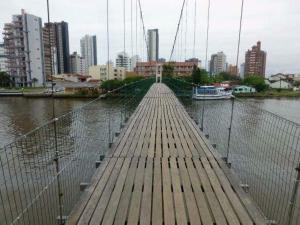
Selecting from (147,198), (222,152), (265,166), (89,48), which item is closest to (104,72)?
(222,152)

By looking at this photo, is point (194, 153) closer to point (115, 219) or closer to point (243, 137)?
point (115, 219)

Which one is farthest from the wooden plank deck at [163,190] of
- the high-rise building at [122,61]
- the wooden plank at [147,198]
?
the high-rise building at [122,61]

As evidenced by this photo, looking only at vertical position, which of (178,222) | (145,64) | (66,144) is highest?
(145,64)

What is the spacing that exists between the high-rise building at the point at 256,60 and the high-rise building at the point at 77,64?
52.0m

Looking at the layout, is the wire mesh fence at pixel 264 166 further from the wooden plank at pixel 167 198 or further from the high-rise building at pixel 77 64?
the high-rise building at pixel 77 64

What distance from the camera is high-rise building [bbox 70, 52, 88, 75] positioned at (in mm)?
81031

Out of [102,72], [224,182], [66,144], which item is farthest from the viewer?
[102,72]

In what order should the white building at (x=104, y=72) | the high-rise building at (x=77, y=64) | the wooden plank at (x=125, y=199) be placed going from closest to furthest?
the wooden plank at (x=125, y=199) → the white building at (x=104, y=72) → the high-rise building at (x=77, y=64)

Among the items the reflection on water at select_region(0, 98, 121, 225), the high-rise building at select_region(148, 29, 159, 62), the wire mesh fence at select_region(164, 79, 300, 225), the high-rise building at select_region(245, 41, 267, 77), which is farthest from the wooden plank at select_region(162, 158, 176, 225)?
the high-rise building at select_region(245, 41, 267, 77)

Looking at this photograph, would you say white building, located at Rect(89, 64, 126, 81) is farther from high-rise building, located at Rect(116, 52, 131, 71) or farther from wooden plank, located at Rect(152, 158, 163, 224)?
wooden plank, located at Rect(152, 158, 163, 224)

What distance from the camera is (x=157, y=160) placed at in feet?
9.24

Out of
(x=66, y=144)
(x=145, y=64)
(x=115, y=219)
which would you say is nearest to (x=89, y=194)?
(x=115, y=219)

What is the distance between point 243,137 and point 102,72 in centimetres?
4527

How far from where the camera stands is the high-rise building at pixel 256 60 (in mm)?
75000
